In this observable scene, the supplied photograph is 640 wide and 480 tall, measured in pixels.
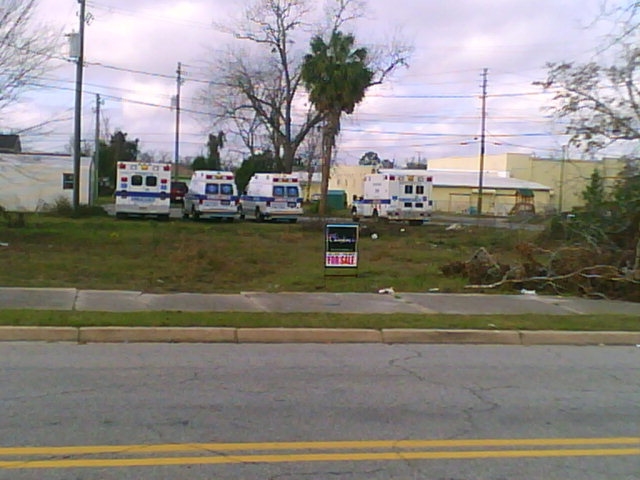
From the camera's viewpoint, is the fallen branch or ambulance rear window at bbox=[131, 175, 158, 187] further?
ambulance rear window at bbox=[131, 175, 158, 187]

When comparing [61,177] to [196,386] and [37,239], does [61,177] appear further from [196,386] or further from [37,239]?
[196,386]

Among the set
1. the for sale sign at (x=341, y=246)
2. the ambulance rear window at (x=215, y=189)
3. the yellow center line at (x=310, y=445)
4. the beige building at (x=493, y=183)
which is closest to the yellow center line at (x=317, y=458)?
the yellow center line at (x=310, y=445)

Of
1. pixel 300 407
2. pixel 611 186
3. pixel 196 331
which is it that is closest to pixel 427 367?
pixel 300 407

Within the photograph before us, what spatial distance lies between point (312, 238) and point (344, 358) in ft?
68.7

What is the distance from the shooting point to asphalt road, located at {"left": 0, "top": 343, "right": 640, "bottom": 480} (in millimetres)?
5539

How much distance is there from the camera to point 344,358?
384 inches

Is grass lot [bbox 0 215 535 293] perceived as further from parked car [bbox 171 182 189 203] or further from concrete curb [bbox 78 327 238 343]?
parked car [bbox 171 182 189 203]

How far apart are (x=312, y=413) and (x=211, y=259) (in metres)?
12.5

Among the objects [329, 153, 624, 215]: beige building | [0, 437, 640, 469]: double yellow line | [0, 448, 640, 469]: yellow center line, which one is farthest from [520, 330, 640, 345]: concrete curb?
[329, 153, 624, 215]: beige building

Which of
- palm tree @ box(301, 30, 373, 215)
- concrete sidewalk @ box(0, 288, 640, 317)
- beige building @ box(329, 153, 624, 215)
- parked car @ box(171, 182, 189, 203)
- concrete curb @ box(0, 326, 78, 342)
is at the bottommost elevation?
concrete curb @ box(0, 326, 78, 342)

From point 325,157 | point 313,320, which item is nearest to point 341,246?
point 313,320

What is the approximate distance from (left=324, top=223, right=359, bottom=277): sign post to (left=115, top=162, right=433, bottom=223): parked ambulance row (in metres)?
23.4

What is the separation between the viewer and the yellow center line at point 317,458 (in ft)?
17.7

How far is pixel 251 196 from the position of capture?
4553 centimetres
